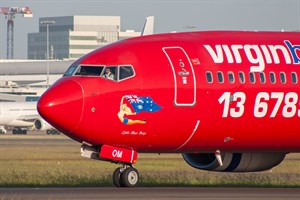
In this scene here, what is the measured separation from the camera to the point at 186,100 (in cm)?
3119

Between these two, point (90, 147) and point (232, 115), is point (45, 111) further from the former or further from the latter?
point (232, 115)

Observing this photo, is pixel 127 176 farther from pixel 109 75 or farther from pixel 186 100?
pixel 109 75

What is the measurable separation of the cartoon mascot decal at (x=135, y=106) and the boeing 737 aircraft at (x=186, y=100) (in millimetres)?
26

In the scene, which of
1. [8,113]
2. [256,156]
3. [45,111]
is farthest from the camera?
[8,113]

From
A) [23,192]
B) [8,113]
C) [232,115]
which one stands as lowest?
[8,113]

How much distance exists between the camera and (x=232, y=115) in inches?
1256

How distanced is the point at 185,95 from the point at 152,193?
295cm

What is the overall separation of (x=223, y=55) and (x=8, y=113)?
82.3 meters

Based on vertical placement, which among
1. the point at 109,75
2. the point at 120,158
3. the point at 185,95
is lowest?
the point at 120,158

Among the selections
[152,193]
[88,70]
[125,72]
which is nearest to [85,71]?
[88,70]

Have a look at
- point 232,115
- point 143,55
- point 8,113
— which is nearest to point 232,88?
point 232,115

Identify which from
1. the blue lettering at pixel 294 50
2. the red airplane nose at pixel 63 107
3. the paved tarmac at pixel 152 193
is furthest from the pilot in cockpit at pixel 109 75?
the blue lettering at pixel 294 50

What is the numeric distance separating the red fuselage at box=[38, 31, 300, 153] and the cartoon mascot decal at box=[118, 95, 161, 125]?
3 centimetres

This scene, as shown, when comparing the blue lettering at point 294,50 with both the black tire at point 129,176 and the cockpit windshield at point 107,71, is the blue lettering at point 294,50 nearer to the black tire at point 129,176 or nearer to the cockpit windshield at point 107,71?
the cockpit windshield at point 107,71
